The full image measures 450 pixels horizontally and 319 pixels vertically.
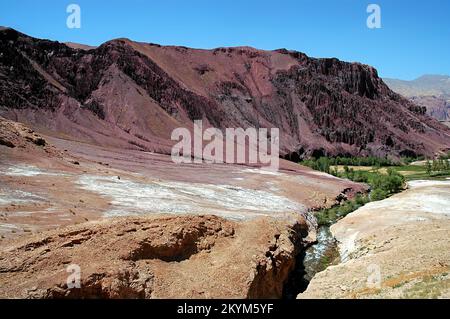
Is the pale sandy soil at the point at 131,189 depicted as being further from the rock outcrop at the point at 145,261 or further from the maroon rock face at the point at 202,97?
the maroon rock face at the point at 202,97

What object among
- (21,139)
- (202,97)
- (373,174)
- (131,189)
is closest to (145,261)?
(131,189)

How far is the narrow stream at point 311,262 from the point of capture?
30.9 meters

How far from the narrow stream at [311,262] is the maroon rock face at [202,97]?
60215 mm

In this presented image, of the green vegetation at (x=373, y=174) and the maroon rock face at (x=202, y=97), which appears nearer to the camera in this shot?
the green vegetation at (x=373, y=174)

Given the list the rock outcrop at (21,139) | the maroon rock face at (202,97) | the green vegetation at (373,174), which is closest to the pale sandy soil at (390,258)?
the green vegetation at (373,174)

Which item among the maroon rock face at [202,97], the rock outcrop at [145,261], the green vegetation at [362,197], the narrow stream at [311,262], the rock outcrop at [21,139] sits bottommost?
the narrow stream at [311,262]

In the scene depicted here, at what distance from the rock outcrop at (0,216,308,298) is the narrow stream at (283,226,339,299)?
5.70 feet

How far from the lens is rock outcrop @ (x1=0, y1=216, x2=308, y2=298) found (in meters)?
19.9

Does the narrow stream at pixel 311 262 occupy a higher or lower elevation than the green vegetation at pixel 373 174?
lower

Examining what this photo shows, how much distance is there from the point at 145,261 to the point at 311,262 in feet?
59.7

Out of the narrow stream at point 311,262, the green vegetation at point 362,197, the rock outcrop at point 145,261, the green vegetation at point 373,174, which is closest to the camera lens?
the rock outcrop at point 145,261

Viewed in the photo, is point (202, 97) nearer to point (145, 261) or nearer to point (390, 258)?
point (390, 258)

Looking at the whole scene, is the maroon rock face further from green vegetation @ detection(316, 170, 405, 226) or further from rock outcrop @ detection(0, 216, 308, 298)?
→ rock outcrop @ detection(0, 216, 308, 298)

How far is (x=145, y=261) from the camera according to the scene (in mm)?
23266
